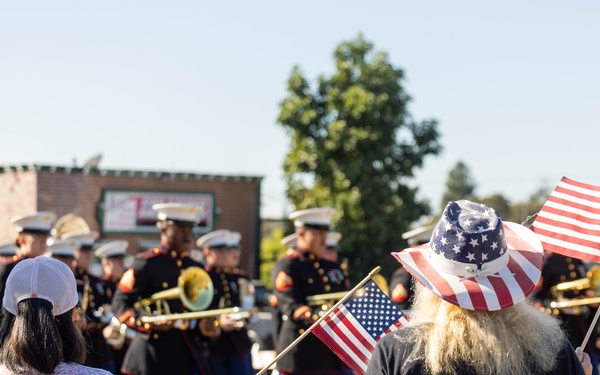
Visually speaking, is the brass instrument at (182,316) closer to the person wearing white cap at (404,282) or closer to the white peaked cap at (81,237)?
the person wearing white cap at (404,282)

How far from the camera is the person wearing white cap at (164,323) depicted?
26.1 ft

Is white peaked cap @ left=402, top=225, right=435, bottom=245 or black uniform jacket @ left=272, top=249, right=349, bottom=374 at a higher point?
white peaked cap @ left=402, top=225, right=435, bottom=245

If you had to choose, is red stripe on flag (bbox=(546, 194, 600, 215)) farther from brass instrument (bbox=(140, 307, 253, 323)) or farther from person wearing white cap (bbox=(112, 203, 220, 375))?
person wearing white cap (bbox=(112, 203, 220, 375))

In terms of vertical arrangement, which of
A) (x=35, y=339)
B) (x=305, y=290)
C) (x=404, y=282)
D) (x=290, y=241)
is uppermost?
(x=35, y=339)

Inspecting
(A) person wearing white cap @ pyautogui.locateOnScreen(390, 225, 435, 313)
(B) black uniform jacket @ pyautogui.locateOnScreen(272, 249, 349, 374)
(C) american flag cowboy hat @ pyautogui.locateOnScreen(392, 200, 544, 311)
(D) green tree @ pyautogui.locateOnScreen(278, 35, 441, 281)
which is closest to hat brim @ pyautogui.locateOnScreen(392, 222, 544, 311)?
(C) american flag cowboy hat @ pyautogui.locateOnScreen(392, 200, 544, 311)

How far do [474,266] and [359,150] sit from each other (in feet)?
63.2

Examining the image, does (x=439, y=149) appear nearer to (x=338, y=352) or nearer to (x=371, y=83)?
(x=371, y=83)

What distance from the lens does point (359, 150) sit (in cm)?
2253

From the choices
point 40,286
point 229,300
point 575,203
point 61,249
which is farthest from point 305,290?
point 40,286

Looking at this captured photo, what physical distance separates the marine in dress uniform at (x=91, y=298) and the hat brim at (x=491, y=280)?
5.96 m

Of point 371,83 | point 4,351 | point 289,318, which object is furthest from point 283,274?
point 371,83

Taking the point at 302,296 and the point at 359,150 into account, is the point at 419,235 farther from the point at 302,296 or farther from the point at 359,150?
the point at 359,150

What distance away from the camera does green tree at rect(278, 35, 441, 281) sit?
22.4 meters

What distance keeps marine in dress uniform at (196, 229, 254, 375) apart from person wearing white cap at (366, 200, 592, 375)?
5.82 metres
